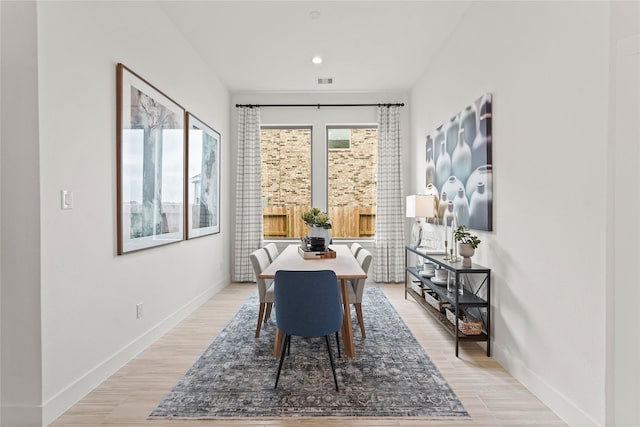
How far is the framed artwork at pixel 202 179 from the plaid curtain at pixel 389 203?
97.9 inches

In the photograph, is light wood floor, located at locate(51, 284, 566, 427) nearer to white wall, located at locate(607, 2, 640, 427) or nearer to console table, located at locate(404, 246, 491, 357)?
console table, located at locate(404, 246, 491, 357)

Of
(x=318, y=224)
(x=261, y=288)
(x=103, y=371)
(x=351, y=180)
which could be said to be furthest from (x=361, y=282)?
(x=351, y=180)

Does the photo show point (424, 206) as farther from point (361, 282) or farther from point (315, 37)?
point (315, 37)

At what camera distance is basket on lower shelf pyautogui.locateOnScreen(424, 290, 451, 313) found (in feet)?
10.2

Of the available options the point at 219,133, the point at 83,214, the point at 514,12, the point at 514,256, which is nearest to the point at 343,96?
the point at 219,133

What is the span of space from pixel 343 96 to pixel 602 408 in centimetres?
476

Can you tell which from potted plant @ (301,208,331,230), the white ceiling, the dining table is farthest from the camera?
potted plant @ (301,208,331,230)

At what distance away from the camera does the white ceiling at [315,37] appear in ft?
10.0

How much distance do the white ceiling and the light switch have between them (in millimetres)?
2061

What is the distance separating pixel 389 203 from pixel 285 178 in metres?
1.74

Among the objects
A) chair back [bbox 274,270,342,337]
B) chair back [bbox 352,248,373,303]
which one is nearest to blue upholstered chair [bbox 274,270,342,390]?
chair back [bbox 274,270,342,337]

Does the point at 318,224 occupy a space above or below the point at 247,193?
below

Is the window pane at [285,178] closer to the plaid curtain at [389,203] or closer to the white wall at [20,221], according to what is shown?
the plaid curtain at [389,203]

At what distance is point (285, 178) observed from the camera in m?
5.44
